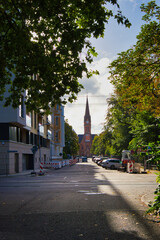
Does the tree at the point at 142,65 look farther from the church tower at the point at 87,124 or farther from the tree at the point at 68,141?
the church tower at the point at 87,124

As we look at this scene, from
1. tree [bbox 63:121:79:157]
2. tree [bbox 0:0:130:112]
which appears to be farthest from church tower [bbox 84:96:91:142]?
tree [bbox 0:0:130:112]

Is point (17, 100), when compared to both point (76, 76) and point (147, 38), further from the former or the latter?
point (147, 38)

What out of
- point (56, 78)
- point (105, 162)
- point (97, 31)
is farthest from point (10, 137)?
point (97, 31)

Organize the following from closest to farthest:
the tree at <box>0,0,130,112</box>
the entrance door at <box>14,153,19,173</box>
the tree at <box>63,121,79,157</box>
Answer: the tree at <box>0,0,130,112</box> < the entrance door at <box>14,153,19,173</box> < the tree at <box>63,121,79,157</box>

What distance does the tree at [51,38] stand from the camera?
8773 millimetres

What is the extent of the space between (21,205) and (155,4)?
9387 mm

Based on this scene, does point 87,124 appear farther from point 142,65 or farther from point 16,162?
point 142,65

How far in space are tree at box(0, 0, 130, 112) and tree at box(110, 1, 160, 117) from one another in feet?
7.61

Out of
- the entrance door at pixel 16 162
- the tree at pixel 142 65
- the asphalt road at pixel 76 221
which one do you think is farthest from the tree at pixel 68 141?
the asphalt road at pixel 76 221

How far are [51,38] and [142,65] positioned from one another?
440 cm

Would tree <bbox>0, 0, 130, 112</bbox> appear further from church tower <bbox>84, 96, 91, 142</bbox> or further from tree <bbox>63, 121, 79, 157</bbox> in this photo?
church tower <bbox>84, 96, 91, 142</bbox>

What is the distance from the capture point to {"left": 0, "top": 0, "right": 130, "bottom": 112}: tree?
877cm

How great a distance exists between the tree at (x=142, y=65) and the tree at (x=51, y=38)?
2.32m

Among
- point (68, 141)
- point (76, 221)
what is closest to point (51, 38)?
point (76, 221)
